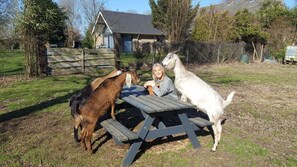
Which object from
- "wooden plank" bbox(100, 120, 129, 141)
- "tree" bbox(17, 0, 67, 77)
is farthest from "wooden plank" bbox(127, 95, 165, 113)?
"tree" bbox(17, 0, 67, 77)

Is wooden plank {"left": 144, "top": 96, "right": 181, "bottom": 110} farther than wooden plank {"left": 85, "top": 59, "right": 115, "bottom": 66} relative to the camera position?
No

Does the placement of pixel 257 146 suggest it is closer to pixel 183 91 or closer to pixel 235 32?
pixel 183 91

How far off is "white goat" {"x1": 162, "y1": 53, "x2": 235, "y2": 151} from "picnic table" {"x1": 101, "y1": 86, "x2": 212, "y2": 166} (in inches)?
7.7

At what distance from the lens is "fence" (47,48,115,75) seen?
1265 cm

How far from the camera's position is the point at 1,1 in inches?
850

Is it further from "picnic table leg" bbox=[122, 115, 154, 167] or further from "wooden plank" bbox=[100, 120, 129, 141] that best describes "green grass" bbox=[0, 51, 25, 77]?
"picnic table leg" bbox=[122, 115, 154, 167]

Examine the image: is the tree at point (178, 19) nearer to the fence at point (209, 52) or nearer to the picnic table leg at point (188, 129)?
the fence at point (209, 52)

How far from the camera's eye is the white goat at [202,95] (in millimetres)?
4598

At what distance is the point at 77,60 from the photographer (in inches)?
531

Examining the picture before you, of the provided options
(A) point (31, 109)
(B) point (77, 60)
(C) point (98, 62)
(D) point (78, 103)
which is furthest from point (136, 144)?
(C) point (98, 62)

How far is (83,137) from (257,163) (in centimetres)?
271

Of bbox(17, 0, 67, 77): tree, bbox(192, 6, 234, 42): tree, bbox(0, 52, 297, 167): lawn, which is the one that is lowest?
bbox(0, 52, 297, 167): lawn

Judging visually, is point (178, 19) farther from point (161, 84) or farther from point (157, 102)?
point (157, 102)

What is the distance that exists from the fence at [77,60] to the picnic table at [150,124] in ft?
28.1
